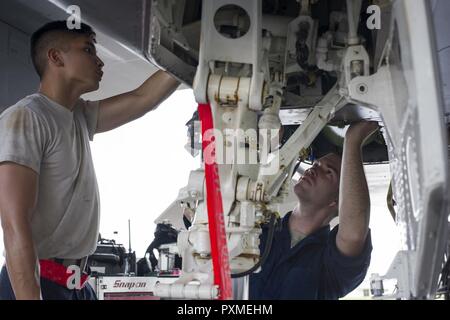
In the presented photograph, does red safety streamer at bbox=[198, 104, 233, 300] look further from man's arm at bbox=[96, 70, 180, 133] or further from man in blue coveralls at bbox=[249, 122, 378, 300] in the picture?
man in blue coveralls at bbox=[249, 122, 378, 300]

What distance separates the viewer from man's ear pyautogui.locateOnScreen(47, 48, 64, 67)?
2080 millimetres

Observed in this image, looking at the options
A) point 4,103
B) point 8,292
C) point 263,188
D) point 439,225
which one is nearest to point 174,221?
point 4,103

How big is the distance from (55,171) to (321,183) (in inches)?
77.3

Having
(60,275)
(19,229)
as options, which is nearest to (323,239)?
(60,275)

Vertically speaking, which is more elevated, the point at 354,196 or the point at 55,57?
the point at 55,57

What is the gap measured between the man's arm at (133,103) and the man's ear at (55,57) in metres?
0.31

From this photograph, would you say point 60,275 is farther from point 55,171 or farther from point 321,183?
point 321,183

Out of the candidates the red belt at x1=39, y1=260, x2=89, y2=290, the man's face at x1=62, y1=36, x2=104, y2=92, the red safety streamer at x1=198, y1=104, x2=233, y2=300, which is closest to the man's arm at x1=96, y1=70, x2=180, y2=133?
the man's face at x1=62, y1=36, x2=104, y2=92

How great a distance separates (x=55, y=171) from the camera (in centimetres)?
193

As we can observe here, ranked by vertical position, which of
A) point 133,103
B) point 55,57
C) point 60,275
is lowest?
point 60,275

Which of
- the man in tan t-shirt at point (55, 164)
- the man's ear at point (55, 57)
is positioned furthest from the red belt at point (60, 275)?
the man's ear at point (55, 57)

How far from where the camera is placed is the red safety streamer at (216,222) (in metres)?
1.41

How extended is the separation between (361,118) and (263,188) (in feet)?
2.91

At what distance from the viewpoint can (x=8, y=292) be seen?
1917mm
